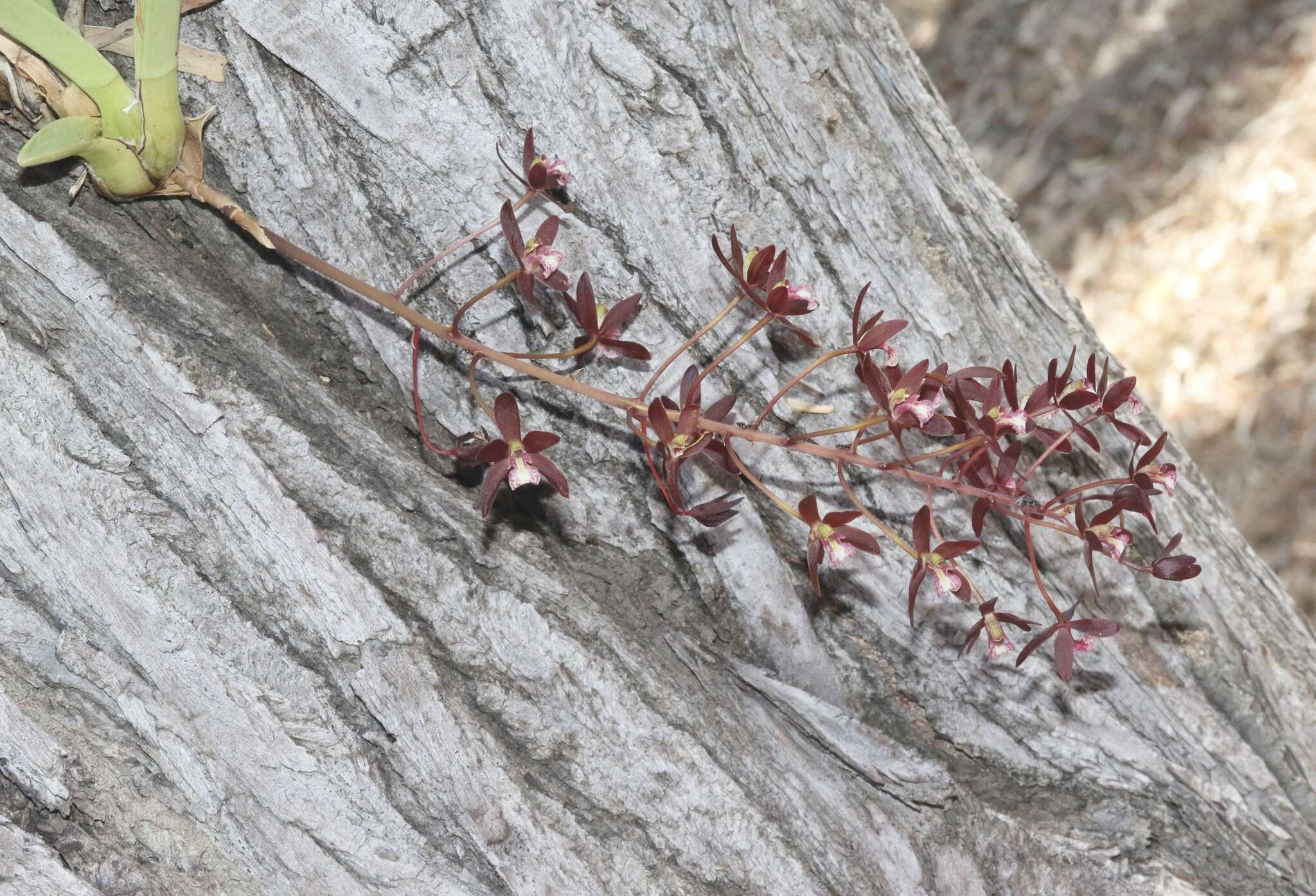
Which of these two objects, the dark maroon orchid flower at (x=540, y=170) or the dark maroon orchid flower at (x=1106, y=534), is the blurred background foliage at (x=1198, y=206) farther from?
the dark maroon orchid flower at (x=540, y=170)

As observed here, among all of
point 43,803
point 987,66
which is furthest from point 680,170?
point 987,66

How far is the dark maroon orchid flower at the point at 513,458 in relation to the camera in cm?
99

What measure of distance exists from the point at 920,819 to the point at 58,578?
3.54 feet

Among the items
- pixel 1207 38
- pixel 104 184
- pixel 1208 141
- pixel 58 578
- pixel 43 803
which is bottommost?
pixel 43 803

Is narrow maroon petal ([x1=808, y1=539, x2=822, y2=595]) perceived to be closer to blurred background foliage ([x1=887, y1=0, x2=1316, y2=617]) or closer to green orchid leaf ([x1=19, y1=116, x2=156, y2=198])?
green orchid leaf ([x1=19, y1=116, x2=156, y2=198])

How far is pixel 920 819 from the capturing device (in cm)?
125

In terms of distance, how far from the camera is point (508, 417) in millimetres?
996

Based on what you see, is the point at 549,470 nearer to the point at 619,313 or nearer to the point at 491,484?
the point at 491,484

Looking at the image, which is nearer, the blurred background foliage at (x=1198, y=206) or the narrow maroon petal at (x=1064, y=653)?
the narrow maroon petal at (x=1064, y=653)

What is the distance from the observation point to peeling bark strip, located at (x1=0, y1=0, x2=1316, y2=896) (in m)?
1.04

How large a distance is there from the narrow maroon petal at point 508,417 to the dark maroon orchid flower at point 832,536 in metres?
0.32

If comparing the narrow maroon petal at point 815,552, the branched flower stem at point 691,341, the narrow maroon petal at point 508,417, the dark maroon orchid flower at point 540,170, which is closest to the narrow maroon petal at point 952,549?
the narrow maroon petal at point 815,552

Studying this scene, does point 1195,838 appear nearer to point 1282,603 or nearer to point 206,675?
point 1282,603

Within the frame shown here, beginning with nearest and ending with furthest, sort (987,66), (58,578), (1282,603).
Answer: (58,578) < (1282,603) < (987,66)
